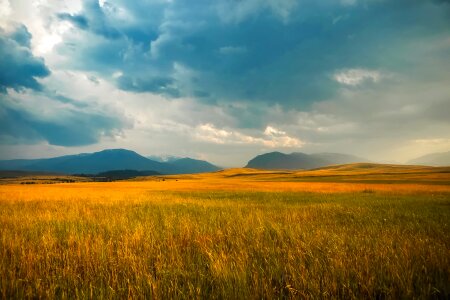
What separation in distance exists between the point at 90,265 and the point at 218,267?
2.59m

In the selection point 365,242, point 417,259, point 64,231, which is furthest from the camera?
point 64,231

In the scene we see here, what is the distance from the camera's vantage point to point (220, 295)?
352 cm

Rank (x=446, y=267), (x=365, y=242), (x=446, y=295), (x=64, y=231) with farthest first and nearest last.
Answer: (x=64, y=231), (x=365, y=242), (x=446, y=267), (x=446, y=295)

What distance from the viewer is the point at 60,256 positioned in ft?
16.9

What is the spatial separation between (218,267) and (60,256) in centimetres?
362

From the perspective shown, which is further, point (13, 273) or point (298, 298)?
point (13, 273)

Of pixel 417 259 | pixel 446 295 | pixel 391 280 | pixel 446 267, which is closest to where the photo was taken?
pixel 446 295

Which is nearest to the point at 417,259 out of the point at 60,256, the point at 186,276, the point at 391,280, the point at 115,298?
the point at 391,280

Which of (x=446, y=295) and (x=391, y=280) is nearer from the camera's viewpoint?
(x=446, y=295)

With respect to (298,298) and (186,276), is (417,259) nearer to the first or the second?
(298,298)

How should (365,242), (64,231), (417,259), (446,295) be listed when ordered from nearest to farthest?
(446,295), (417,259), (365,242), (64,231)

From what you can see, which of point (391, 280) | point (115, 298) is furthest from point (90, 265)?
point (391, 280)

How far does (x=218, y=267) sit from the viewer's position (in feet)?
13.6

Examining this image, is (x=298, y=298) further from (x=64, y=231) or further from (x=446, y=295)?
(x=64, y=231)
